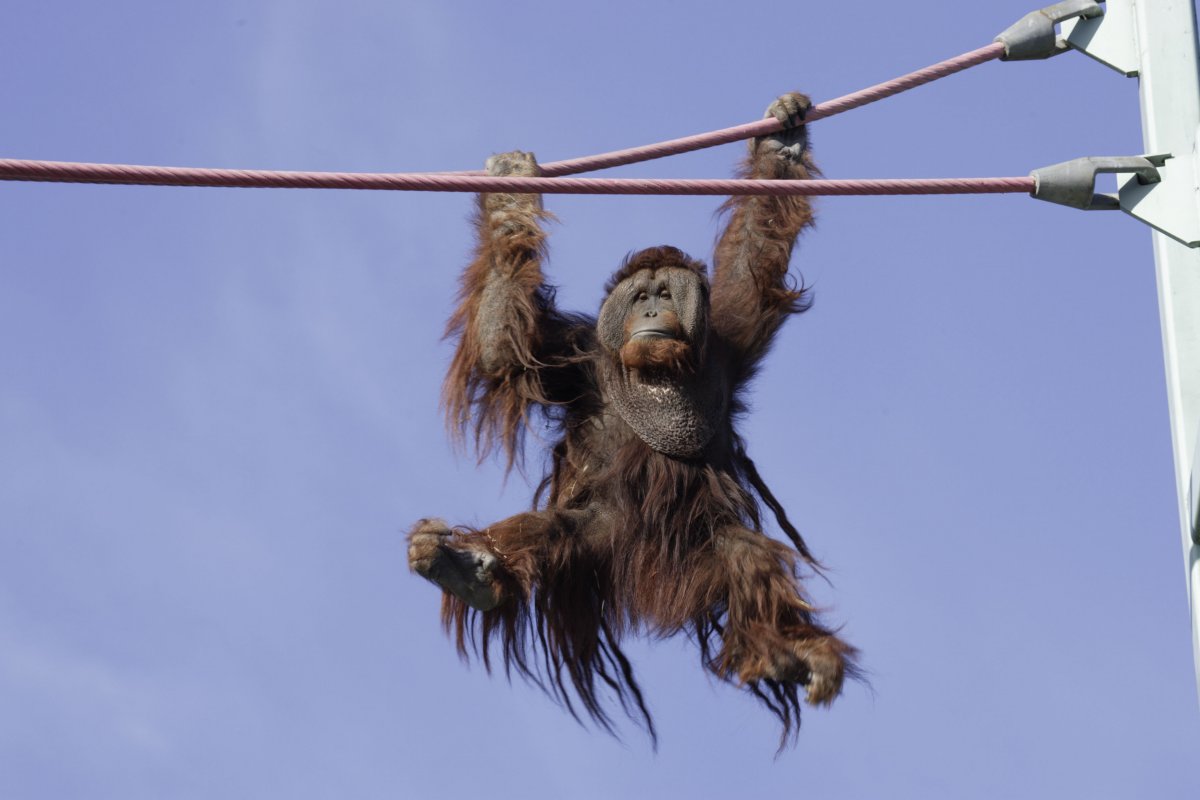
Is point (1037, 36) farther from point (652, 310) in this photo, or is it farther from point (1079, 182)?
point (652, 310)

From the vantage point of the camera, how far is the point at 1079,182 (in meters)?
5.34

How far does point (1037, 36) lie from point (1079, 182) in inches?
36.6

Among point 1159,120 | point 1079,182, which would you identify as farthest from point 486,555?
point 1159,120

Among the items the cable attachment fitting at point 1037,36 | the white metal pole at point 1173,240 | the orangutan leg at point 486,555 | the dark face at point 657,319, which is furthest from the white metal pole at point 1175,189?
the orangutan leg at point 486,555

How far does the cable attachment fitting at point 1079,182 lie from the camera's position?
5.23 metres

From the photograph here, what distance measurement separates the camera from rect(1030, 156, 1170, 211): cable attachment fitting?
5.23 meters

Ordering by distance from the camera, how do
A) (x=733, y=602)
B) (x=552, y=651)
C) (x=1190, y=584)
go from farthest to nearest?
(x=552, y=651) → (x=733, y=602) → (x=1190, y=584)

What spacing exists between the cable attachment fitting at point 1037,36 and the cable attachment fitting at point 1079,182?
28.3 inches

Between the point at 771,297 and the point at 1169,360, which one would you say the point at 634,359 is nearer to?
the point at 771,297

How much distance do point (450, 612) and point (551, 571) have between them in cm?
43

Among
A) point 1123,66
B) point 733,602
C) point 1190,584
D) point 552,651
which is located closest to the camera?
point 1190,584

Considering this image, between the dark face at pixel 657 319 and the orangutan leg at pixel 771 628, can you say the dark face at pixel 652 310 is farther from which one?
the orangutan leg at pixel 771 628

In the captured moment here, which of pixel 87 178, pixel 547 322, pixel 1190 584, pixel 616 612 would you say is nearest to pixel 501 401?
pixel 547 322

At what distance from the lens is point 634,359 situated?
6.90 meters
